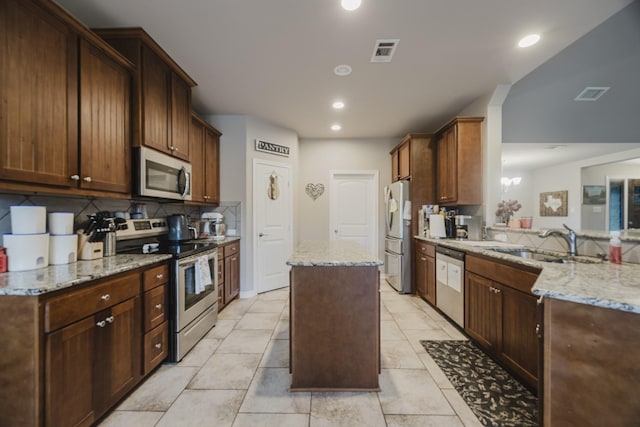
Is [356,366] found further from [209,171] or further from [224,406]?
[209,171]

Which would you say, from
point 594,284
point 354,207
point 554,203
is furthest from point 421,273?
point 554,203

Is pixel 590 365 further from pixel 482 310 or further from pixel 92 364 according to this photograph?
pixel 92 364

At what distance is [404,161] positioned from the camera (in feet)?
13.8

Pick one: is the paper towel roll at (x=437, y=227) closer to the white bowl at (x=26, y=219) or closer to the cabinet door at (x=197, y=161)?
the cabinet door at (x=197, y=161)

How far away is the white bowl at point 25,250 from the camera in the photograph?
1.44m

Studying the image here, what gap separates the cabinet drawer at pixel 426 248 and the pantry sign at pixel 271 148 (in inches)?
100

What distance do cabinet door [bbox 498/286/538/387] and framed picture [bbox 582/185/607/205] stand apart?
6.48 m

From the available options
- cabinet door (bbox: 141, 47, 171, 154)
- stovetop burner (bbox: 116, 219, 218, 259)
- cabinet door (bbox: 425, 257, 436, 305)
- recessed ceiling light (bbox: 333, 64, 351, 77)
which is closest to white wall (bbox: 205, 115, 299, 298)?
stovetop burner (bbox: 116, 219, 218, 259)

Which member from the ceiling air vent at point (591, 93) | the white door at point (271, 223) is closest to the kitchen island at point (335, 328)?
the white door at point (271, 223)

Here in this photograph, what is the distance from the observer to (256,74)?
2.75 meters

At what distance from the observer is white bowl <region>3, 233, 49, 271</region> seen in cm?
144

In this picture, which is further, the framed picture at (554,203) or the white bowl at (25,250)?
the framed picture at (554,203)

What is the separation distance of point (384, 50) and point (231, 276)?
311cm

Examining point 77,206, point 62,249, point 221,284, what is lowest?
point 221,284
